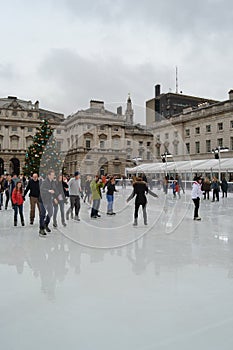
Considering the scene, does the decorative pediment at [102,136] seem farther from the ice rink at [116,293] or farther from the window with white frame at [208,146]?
the window with white frame at [208,146]

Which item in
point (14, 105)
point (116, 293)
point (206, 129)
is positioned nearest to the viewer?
point (116, 293)

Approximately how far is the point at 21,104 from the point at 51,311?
6778 cm

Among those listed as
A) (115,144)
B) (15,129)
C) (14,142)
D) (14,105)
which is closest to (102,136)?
(115,144)

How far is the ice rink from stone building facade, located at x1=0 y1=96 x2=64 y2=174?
5537 cm

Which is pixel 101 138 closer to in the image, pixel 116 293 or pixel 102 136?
pixel 102 136

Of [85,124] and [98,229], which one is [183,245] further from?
[85,124]

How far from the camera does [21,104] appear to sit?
6631 centimetres

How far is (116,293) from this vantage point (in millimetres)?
3859

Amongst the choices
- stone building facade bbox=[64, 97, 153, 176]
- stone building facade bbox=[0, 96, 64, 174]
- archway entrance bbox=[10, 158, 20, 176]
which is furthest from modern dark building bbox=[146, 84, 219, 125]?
stone building facade bbox=[64, 97, 153, 176]

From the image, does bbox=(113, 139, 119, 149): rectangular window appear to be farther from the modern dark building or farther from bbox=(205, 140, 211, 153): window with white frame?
the modern dark building

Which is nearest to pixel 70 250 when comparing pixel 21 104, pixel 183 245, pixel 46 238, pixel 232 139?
pixel 46 238

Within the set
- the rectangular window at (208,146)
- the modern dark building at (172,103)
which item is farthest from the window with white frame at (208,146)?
the modern dark building at (172,103)

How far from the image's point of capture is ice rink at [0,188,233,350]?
2789 mm

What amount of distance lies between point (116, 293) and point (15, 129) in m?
63.2
